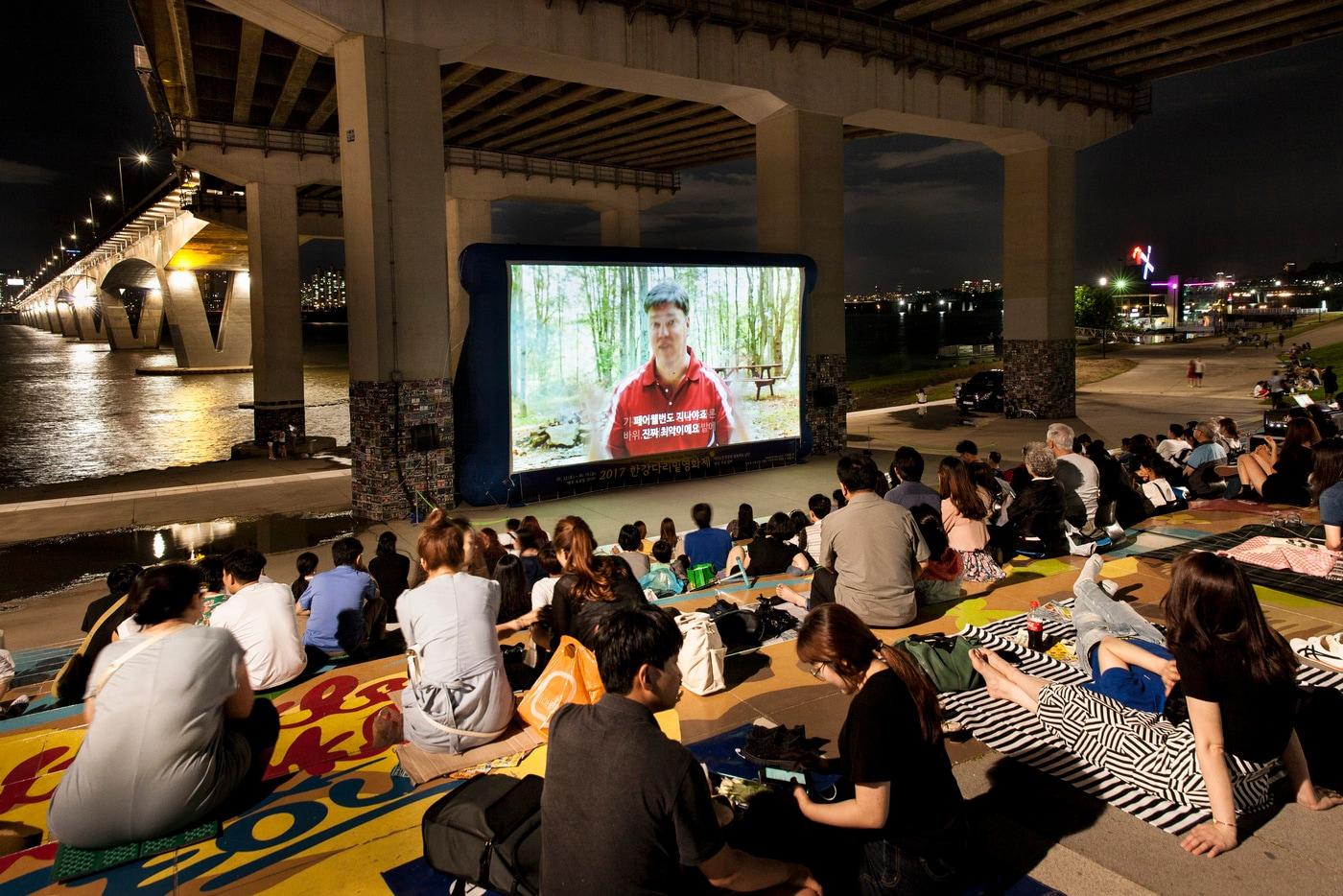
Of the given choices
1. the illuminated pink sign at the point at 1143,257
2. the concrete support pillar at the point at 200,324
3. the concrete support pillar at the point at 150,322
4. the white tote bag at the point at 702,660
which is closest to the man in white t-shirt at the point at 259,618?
the white tote bag at the point at 702,660

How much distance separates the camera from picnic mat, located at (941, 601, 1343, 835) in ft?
13.5

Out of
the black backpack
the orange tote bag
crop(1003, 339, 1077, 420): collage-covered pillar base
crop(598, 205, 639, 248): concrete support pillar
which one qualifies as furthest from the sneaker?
crop(598, 205, 639, 248): concrete support pillar

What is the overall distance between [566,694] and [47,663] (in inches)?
233

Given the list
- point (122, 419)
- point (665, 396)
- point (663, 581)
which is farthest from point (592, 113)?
point (122, 419)

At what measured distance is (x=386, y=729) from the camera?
17.0ft

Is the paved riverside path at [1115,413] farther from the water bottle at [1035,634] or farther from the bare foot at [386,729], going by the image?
the bare foot at [386,729]

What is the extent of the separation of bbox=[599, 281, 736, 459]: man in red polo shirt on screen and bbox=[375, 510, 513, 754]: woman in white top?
1047cm

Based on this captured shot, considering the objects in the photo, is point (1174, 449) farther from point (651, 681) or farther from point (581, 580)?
point (651, 681)

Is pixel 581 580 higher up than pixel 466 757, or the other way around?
pixel 581 580

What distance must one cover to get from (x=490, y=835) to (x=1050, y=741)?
3.07 metres

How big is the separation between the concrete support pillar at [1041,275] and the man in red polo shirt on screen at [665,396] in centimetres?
1249

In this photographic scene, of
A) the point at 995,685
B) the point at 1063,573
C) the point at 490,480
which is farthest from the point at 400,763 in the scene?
the point at 490,480

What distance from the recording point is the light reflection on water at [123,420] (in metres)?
25.9

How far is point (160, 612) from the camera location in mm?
3916
